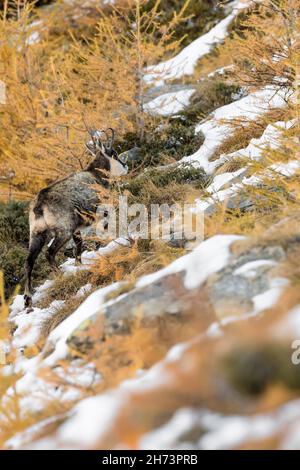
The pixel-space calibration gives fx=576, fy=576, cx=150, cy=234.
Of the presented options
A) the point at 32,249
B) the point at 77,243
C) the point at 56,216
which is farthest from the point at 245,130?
the point at 32,249

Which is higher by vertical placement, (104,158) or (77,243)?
(104,158)

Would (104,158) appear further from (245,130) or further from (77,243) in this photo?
(245,130)

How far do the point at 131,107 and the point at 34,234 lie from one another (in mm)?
5105

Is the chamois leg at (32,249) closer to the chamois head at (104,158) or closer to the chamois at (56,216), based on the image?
the chamois at (56,216)

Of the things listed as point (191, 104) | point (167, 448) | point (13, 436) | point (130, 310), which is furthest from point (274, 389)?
point (191, 104)

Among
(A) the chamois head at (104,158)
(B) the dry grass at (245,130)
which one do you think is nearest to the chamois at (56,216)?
(A) the chamois head at (104,158)

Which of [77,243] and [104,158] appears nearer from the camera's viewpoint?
[77,243]

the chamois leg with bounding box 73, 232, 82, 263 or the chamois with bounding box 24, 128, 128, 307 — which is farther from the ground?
the chamois with bounding box 24, 128, 128, 307

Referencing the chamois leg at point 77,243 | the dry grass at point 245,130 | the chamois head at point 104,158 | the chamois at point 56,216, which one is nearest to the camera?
the chamois at point 56,216

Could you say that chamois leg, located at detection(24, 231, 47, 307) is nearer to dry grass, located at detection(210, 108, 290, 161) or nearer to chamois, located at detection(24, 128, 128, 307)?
chamois, located at detection(24, 128, 128, 307)

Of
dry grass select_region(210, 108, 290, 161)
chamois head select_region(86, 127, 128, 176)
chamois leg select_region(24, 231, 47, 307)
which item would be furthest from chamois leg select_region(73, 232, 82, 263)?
dry grass select_region(210, 108, 290, 161)

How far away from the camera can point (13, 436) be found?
3.29 metres

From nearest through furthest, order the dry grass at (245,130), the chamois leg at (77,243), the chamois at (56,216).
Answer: the chamois at (56,216), the dry grass at (245,130), the chamois leg at (77,243)
